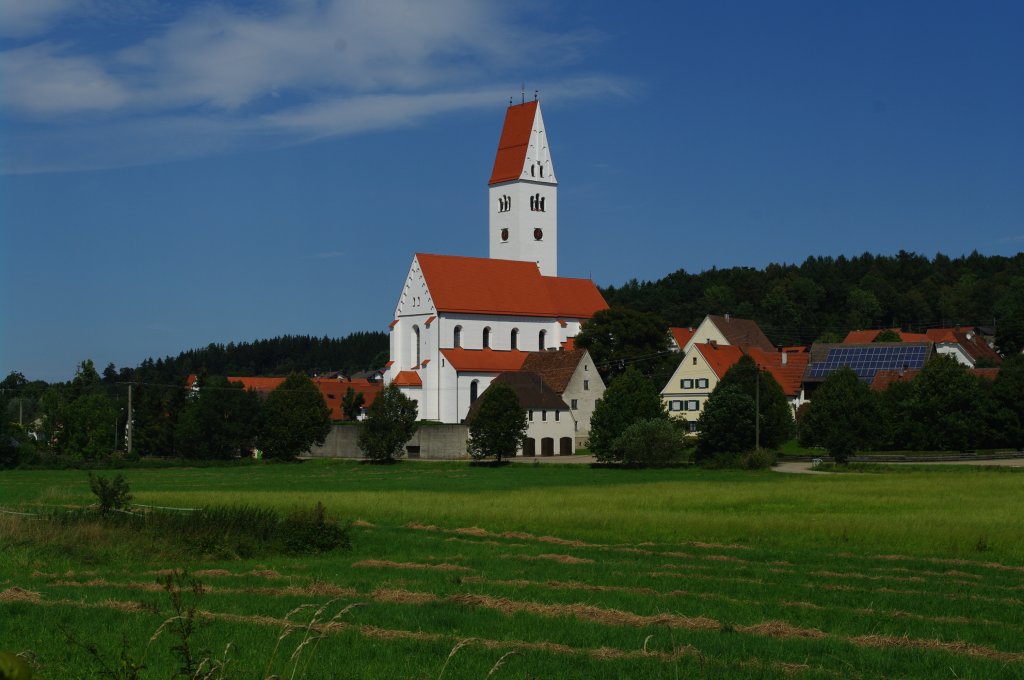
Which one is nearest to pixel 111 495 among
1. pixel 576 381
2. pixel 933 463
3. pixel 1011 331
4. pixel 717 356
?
pixel 933 463

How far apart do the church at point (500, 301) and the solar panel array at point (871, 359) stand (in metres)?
18.5

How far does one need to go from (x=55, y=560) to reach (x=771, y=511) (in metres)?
22.3

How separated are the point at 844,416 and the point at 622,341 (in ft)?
140

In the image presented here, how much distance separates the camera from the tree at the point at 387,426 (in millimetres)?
78000

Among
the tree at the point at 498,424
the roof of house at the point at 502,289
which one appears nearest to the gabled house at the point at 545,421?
the tree at the point at 498,424

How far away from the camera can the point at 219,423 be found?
83000 mm

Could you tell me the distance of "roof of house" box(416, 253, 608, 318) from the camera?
105625mm

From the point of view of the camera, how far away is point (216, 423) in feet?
272

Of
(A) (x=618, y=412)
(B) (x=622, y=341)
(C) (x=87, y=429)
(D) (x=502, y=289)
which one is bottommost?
(C) (x=87, y=429)

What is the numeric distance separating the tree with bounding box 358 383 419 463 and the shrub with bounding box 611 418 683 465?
57.0ft

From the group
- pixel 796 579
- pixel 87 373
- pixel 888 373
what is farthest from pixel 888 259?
pixel 796 579

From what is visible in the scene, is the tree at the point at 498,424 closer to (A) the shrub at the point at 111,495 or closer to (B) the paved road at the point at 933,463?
(B) the paved road at the point at 933,463

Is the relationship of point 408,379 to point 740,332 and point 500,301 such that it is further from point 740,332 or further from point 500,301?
point 740,332

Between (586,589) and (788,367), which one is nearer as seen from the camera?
(586,589)
